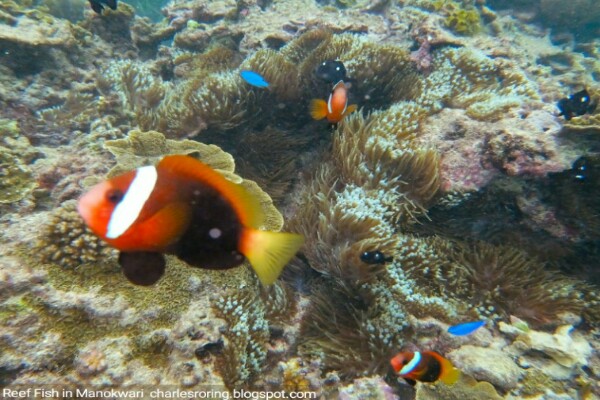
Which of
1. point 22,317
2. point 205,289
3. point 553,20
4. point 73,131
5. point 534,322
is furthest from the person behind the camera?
point 553,20

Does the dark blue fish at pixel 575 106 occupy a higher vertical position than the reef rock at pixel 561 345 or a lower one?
higher

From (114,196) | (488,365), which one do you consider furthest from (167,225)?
(488,365)

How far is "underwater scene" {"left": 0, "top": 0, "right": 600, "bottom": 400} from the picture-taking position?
2328 mm

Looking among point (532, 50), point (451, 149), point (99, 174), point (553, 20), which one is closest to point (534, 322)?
point (451, 149)

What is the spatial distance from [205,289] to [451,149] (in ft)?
10.6

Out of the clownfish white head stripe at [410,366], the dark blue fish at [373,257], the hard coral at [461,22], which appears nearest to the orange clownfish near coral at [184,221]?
the clownfish white head stripe at [410,366]

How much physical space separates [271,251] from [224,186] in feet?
1.01

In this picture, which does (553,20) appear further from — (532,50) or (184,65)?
(184,65)

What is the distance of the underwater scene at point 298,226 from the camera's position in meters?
2.33

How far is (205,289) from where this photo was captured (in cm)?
298

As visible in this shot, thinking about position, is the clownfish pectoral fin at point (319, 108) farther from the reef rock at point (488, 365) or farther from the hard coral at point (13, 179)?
the hard coral at point (13, 179)

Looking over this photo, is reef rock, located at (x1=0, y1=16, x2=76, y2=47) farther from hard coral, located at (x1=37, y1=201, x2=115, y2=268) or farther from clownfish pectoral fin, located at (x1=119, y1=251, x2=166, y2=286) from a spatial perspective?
clownfish pectoral fin, located at (x1=119, y1=251, x2=166, y2=286)

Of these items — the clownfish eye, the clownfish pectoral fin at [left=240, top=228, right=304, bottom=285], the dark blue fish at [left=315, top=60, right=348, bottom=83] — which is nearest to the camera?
the clownfish eye

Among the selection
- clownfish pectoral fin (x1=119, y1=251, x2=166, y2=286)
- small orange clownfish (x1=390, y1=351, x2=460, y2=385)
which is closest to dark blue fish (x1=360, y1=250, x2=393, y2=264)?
small orange clownfish (x1=390, y1=351, x2=460, y2=385)
